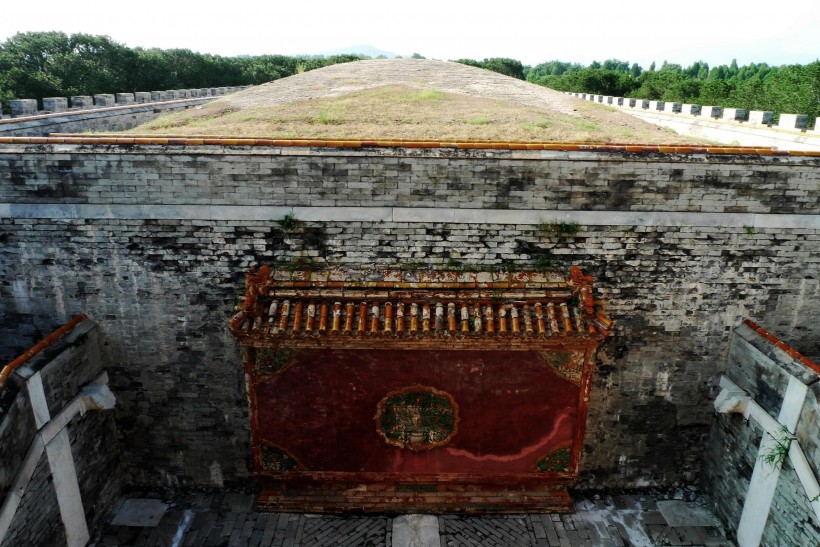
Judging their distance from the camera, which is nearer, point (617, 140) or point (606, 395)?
point (606, 395)

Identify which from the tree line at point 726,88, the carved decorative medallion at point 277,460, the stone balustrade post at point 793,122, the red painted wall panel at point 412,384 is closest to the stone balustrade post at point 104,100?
the red painted wall panel at point 412,384

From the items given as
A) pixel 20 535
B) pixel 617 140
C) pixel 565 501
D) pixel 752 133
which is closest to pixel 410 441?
pixel 565 501

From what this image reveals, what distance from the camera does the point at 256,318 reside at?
728cm

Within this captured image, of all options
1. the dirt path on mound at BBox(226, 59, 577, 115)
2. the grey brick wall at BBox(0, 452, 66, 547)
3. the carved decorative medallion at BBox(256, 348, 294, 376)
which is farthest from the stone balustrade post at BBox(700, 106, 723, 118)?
the grey brick wall at BBox(0, 452, 66, 547)

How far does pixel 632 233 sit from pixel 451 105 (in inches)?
289

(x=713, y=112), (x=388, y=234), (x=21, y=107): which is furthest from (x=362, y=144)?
(x=713, y=112)

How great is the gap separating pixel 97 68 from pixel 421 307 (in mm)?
37416

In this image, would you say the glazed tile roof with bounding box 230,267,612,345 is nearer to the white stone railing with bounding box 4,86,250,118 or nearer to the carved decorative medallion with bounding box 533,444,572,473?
the carved decorative medallion with bounding box 533,444,572,473

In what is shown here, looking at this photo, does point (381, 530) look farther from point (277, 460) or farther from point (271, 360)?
point (271, 360)

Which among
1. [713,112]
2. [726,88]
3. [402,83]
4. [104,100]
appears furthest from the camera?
[726,88]

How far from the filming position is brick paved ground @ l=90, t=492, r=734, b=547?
812 centimetres

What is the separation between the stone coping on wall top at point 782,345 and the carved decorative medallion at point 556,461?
326 centimetres

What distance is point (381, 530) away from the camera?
8289 mm

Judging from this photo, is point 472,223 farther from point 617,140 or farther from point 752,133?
point 752,133
